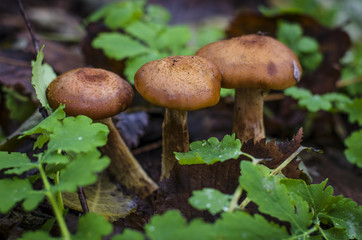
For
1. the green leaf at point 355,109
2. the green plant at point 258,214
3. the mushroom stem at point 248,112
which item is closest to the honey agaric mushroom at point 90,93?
the green plant at point 258,214

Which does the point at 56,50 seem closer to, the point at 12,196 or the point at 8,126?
the point at 8,126

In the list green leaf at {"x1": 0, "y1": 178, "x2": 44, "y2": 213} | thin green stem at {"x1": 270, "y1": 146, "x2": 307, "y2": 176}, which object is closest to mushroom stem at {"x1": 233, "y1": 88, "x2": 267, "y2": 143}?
thin green stem at {"x1": 270, "y1": 146, "x2": 307, "y2": 176}

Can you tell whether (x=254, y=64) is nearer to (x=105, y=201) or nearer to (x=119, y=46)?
(x=105, y=201)


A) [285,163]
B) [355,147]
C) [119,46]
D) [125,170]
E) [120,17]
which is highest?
[120,17]

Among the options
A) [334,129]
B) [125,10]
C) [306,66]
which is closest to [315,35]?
[306,66]

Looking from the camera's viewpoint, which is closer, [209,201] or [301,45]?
[209,201]

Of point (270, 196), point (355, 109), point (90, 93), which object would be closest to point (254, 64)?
point (270, 196)

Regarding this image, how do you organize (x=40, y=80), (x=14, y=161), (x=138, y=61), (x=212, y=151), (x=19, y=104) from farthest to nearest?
1. (x=138, y=61)
2. (x=19, y=104)
3. (x=40, y=80)
4. (x=212, y=151)
5. (x=14, y=161)
